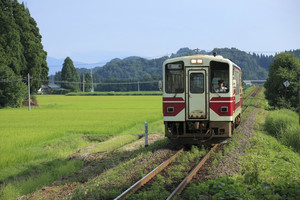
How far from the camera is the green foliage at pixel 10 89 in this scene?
36.8 meters

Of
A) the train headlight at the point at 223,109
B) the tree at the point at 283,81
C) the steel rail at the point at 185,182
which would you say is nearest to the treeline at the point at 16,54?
the tree at the point at 283,81

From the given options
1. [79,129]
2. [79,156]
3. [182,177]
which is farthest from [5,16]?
[182,177]

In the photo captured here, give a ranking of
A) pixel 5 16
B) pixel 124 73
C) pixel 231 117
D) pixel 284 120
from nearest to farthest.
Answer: pixel 231 117 → pixel 284 120 → pixel 5 16 → pixel 124 73

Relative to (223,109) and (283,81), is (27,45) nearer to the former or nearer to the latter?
(283,81)

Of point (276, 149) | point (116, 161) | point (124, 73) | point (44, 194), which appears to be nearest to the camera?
point (44, 194)

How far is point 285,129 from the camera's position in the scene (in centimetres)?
1445

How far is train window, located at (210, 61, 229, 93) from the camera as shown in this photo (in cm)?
1080

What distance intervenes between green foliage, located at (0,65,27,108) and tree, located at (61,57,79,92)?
5333 centimetres

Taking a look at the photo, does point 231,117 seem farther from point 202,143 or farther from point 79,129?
point 79,129

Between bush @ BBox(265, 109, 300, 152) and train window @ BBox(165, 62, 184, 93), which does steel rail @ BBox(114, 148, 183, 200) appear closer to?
train window @ BBox(165, 62, 184, 93)

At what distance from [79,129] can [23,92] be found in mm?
24209

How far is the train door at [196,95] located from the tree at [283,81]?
2042 cm

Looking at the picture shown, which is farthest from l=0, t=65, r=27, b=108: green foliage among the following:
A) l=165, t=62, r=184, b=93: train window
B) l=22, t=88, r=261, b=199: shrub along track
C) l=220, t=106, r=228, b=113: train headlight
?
A: l=220, t=106, r=228, b=113: train headlight

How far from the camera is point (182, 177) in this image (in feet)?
24.9
